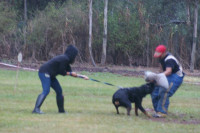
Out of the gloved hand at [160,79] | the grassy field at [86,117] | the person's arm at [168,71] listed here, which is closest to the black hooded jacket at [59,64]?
the grassy field at [86,117]

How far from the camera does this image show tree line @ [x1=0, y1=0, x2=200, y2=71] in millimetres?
36906

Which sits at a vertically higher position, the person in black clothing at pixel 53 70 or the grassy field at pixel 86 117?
the person in black clothing at pixel 53 70

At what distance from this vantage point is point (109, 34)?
1505 inches

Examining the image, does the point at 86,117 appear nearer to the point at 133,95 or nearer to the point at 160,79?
the point at 133,95

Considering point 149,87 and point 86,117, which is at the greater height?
point 149,87

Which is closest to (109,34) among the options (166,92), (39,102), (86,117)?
(166,92)

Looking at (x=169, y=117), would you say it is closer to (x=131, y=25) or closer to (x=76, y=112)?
(x=76, y=112)

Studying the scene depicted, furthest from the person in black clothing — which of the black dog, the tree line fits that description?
the tree line

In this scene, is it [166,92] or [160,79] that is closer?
[160,79]

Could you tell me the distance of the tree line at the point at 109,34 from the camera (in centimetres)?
3691

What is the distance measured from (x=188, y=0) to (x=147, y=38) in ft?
16.0

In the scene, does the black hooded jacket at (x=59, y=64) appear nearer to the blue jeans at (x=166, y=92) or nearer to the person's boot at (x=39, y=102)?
the person's boot at (x=39, y=102)

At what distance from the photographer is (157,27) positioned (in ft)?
123

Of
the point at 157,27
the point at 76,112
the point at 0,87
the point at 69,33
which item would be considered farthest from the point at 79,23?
the point at 76,112
